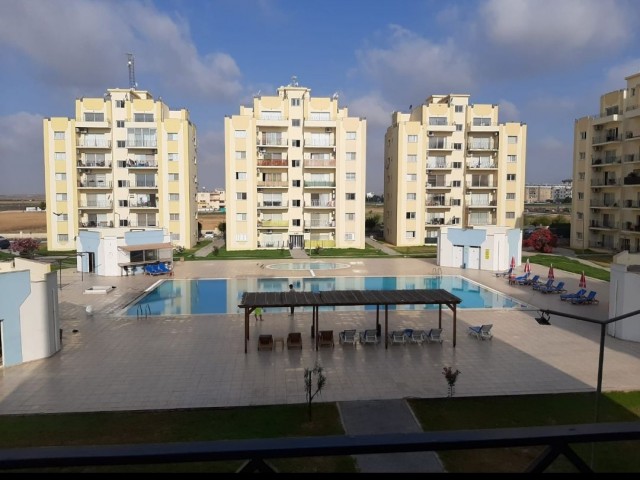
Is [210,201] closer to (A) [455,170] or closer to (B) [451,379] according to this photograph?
(A) [455,170]

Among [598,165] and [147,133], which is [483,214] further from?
[147,133]

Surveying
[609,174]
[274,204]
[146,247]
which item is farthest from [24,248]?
[609,174]

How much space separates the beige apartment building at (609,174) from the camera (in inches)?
1901

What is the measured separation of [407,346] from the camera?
759 inches

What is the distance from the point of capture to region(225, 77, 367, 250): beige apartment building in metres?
53.2

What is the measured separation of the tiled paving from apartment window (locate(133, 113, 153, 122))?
1260 inches

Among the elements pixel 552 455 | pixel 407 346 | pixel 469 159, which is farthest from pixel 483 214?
pixel 552 455

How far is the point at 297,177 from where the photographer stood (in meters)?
54.3

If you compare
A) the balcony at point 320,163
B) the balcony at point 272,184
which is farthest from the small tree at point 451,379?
the balcony at point 320,163

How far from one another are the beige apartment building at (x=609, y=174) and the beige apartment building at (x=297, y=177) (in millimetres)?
23154

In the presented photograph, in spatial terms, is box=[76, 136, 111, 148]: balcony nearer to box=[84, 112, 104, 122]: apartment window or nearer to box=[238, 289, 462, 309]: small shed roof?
box=[84, 112, 104, 122]: apartment window

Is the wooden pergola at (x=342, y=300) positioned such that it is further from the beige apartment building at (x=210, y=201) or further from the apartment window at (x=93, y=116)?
the beige apartment building at (x=210, y=201)

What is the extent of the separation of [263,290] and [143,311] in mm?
7962

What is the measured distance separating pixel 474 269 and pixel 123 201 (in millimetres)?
35759
